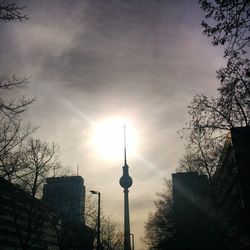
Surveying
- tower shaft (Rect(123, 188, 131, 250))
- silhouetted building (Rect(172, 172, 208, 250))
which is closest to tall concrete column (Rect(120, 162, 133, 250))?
tower shaft (Rect(123, 188, 131, 250))

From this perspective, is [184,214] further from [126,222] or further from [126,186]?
[126,186]

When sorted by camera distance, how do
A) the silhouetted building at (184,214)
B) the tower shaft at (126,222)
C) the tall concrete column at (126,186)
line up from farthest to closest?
1. the tall concrete column at (126,186)
2. the tower shaft at (126,222)
3. the silhouetted building at (184,214)

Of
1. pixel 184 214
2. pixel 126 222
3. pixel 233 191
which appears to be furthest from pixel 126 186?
pixel 233 191

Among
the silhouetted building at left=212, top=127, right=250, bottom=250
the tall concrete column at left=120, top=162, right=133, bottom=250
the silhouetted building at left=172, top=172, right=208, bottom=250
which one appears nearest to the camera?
the silhouetted building at left=212, top=127, right=250, bottom=250

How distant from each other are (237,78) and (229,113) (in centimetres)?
247

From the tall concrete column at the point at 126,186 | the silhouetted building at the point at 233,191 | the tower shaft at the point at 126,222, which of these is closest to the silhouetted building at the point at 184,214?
the silhouetted building at the point at 233,191

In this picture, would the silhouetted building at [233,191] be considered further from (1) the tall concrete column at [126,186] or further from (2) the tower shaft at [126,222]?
(1) the tall concrete column at [126,186]

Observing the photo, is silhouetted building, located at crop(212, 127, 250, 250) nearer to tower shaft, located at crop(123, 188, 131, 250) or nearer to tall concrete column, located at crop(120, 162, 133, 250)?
tower shaft, located at crop(123, 188, 131, 250)

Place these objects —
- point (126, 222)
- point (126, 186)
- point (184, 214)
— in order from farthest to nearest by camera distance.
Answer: point (126, 186)
point (126, 222)
point (184, 214)

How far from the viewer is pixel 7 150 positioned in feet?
50.4

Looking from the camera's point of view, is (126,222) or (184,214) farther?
(126,222)

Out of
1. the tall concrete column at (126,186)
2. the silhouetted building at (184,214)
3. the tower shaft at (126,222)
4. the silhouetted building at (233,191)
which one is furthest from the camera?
the tall concrete column at (126,186)

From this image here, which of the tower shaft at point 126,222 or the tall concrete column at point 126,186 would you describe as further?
the tall concrete column at point 126,186

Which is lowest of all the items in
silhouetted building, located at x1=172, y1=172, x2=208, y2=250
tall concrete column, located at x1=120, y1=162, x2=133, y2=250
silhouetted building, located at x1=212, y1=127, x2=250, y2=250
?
silhouetted building, located at x1=212, y1=127, x2=250, y2=250
